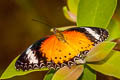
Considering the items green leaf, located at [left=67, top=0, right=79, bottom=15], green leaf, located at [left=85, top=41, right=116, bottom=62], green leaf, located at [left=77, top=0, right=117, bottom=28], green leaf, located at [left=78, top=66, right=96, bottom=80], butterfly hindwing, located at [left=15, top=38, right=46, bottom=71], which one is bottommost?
green leaf, located at [left=78, top=66, right=96, bottom=80]

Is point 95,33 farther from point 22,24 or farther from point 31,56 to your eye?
point 22,24

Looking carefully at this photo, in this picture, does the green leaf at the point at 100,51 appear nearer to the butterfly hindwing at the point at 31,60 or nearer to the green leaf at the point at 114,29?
the butterfly hindwing at the point at 31,60

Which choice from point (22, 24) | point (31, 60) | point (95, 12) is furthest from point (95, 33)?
point (22, 24)

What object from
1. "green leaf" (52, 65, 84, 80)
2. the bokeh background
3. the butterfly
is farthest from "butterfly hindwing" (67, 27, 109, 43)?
the bokeh background

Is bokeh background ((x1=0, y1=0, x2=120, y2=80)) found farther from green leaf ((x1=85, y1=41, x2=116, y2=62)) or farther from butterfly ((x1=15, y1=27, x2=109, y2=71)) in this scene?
green leaf ((x1=85, y1=41, x2=116, y2=62))

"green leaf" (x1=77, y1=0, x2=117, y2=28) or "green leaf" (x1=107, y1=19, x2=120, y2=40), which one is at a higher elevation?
"green leaf" (x1=77, y1=0, x2=117, y2=28)

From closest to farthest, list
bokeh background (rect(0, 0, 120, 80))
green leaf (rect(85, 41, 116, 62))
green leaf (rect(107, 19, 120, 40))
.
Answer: green leaf (rect(85, 41, 116, 62)) < green leaf (rect(107, 19, 120, 40)) < bokeh background (rect(0, 0, 120, 80))
